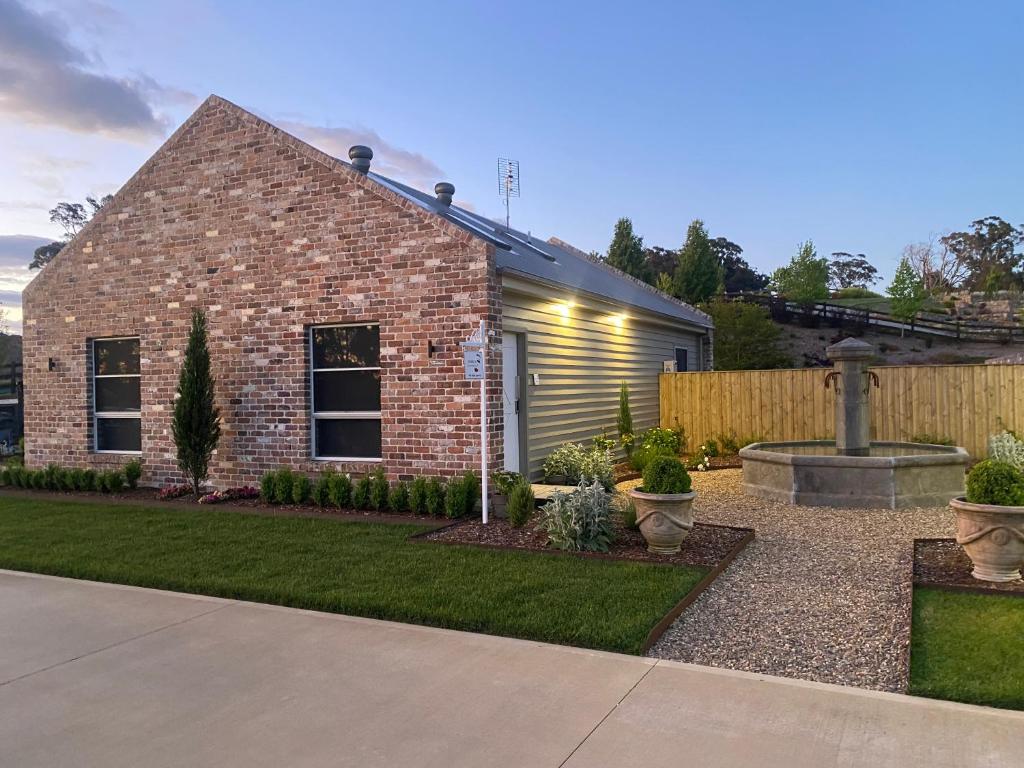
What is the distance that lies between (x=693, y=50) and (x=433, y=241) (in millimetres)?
7460

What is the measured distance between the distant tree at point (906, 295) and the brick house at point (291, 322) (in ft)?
103

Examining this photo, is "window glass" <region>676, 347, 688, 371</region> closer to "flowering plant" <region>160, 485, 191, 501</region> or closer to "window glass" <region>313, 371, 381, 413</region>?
"window glass" <region>313, 371, 381, 413</region>

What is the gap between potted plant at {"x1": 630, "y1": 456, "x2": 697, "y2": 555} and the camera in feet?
21.4

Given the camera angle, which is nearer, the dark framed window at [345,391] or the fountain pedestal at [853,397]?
the dark framed window at [345,391]

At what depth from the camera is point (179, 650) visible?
15.3ft

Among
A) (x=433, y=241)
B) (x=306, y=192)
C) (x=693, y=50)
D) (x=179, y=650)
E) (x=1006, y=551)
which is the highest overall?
(x=693, y=50)

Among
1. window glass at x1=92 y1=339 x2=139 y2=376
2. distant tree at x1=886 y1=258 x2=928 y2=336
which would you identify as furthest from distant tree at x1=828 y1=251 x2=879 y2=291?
window glass at x1=92 y1=339 x2=139 y2=376

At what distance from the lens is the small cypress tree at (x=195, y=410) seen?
33.1 feet

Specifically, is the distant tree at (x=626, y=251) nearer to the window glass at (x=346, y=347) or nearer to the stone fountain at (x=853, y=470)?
the stone fountain at (x=853, y=470)

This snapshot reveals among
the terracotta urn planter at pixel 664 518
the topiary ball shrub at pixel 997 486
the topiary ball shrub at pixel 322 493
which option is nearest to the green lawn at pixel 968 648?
the topiary ball shrub at pixel 997 486

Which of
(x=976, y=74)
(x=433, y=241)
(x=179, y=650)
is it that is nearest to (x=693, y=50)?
(x=976, y=74)

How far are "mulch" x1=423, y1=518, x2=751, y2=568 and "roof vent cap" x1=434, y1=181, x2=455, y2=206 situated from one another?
811 centimetres

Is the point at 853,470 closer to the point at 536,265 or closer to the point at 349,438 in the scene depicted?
the point at 536,265

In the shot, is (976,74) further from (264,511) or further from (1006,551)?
(264,511)
